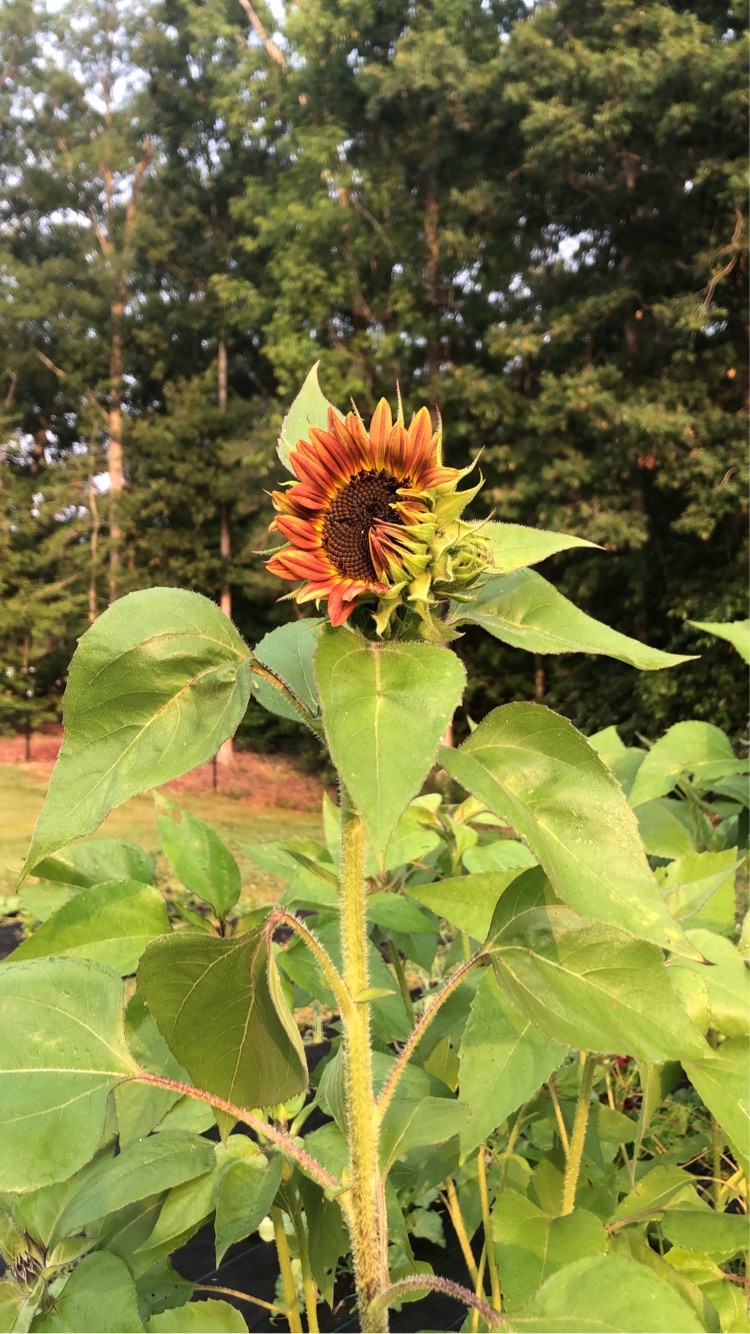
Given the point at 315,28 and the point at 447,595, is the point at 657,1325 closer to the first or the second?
the point at 447,595

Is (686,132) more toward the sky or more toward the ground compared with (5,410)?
more toward the sky

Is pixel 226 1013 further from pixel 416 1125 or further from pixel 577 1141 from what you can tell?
pixel 577 1141

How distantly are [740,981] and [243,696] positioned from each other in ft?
1.06

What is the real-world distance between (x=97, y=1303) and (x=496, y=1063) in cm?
22

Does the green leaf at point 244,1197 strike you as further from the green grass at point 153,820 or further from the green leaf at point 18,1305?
the green grass at point 153,820

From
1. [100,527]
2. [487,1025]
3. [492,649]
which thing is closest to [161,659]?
[487,1025]

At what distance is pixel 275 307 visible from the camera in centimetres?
947

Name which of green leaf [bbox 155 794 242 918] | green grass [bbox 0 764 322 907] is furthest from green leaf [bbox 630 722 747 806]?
green grass [bbox 0 764 322 907]

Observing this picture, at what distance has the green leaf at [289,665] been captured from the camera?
0.43 m

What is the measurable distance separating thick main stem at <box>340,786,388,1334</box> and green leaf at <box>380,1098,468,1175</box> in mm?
14

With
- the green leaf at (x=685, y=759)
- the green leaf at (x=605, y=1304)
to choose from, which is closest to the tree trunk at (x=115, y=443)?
the green leaf at (x=685, y=759)

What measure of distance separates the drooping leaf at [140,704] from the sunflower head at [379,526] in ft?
0.14

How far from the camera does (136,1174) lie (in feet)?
1.41

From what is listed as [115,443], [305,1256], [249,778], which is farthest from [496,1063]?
[115,443]
